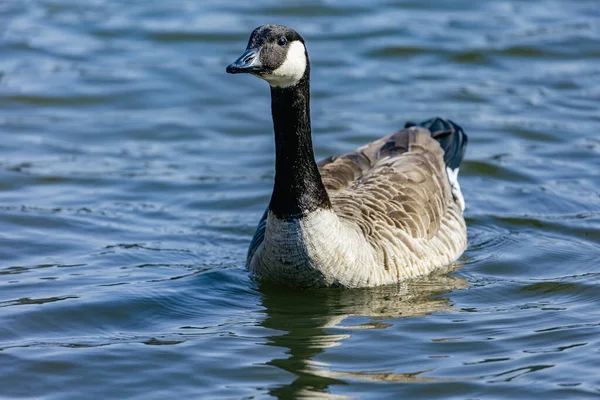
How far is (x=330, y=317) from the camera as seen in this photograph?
8828mm

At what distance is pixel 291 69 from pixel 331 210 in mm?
1284

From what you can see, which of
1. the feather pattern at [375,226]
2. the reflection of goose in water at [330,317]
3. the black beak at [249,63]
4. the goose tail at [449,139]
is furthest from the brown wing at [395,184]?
the black beak at [249,63]

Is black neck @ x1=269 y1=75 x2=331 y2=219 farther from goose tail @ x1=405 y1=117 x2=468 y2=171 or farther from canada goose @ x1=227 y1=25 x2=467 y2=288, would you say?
goose tail @ x1=405 y1=117 x2=468 y2=171

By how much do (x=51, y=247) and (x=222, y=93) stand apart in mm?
5803

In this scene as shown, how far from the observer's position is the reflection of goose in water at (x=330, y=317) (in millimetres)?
7539

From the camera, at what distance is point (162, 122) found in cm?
1480

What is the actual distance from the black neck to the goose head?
0.21 metres

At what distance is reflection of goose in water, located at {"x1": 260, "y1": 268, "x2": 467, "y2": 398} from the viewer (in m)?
7.54

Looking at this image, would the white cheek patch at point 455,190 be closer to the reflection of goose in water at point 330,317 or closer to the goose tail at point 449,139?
the goose tail at point 449,139

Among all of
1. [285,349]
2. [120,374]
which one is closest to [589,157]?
[285,349]

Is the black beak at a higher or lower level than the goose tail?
higher

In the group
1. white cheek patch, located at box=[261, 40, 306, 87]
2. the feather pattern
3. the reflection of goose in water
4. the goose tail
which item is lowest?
the reflection of goose in water

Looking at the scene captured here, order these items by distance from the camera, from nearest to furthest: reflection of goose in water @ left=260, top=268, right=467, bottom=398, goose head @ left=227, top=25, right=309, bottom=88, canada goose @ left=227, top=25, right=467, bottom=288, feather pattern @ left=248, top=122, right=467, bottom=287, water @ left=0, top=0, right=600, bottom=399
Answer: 1. reflection of goose in water @ left=260, top=268, right=467, bottom=398
2. water @ left=0, top=0, right=600, bottom=399
3. goose head @ left=227, top=25, right=309, bottom=88
4. canada goose @ left=227, top=25, right=467, bottom=288
5. feather pattern @ left=248, top=122, right=467, bottom=287

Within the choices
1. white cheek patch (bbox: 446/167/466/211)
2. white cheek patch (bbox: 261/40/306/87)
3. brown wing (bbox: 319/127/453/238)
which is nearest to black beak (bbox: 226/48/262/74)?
white cheek patch (bbox: 261/40/306/87)
